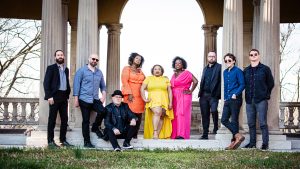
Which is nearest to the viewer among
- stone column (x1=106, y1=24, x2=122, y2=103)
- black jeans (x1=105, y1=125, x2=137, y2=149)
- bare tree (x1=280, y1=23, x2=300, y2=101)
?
black jeans (x1=105, y1=125, x2=137, y2=149)

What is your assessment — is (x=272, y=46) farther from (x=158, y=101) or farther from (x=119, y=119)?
(x=119, y=119)

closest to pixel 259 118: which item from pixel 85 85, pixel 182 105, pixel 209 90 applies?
pixel 209 90

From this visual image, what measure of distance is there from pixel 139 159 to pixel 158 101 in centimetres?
484

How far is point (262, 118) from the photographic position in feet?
53.2

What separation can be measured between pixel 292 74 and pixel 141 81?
25.9 metres

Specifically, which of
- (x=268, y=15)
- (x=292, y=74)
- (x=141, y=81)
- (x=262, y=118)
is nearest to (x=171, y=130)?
(x=141, y=81)

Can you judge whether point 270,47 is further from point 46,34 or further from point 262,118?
point 46,34

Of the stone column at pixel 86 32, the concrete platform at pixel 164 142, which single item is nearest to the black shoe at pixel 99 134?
the concrete platform at pixel 164 142

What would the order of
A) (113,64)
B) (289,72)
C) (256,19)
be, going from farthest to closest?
1. (289,72)
2. (113,64)
3. (256,19)

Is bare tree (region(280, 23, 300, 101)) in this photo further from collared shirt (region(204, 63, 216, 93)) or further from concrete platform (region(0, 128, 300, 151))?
concrete platform (region(0, 128, 300, 151))

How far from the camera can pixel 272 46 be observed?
1742 centimetres

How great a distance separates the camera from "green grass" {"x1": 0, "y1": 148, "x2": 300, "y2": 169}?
36.1 feet

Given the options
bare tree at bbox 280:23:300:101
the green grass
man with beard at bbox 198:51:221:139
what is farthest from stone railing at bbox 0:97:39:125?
bare tree at bbox 280:23:300:101

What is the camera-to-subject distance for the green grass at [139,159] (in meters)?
11.0
